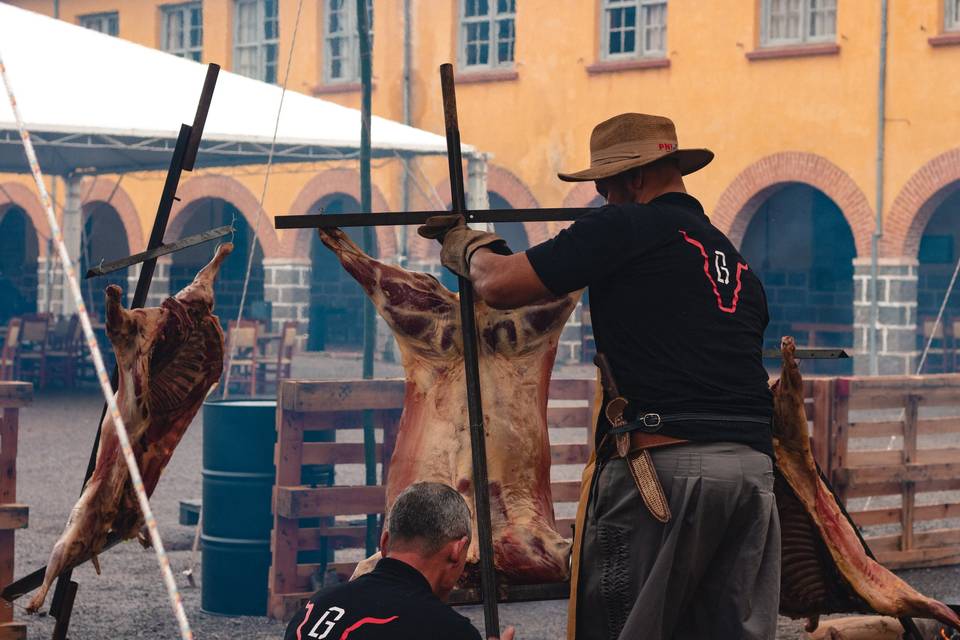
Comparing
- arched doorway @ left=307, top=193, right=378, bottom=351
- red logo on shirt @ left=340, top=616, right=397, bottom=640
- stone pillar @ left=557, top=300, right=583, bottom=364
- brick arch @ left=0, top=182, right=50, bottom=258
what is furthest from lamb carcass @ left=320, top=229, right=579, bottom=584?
brick arch @ left=0, top=182, right=50, bottom=258

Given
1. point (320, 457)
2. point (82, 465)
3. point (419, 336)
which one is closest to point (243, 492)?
point (320, 457)

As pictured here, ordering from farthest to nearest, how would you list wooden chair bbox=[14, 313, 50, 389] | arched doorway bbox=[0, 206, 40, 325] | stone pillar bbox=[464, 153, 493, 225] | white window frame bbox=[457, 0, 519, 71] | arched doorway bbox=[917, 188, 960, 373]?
arched doorway bbox=[0, 206, 40, 325]
white window frame bbox=[457, 0, 519, 71]
arched doorway bbox=[917, 188, 960, 373]
wooden chair bbox=[14, 313, 50, 389]
stone pillar bbox=[464, 153, 493, 225]

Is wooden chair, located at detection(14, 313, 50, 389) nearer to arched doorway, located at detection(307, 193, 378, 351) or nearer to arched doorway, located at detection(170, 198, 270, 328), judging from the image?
arched doorway, located at detection(307, 193, 378, 351)

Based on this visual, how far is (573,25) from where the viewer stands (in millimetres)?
23484

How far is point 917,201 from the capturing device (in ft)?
66.6

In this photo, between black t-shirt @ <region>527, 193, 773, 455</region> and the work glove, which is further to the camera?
the work glove

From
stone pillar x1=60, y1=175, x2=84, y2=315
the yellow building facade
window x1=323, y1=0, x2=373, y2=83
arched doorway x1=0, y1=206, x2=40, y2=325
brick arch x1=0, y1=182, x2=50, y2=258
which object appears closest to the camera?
the yellow building facade

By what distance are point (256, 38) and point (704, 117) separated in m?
9.24

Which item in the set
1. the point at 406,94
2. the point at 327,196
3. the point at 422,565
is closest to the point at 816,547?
the point at 422,565

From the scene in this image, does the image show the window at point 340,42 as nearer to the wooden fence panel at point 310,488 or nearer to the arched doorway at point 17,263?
the arched doorway at point 17,263

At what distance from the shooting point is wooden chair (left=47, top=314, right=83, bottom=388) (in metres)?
20.3

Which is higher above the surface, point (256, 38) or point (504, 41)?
point (256, 38)

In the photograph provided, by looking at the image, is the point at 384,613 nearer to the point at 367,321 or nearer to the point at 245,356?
the point at 367,321

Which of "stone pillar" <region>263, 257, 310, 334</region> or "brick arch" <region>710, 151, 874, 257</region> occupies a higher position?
"brick arch" <region>710, 151, 874, 257</region>
